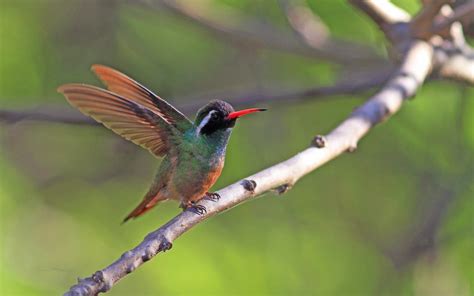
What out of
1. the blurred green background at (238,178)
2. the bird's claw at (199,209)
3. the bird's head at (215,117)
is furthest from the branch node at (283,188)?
the blurred green background at (238,178)

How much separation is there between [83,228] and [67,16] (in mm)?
1876

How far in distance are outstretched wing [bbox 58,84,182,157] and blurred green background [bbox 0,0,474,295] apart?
1.22 meters

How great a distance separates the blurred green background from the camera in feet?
16.7

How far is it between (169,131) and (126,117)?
0.23 metres

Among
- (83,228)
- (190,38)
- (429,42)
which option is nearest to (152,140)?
(429,42)

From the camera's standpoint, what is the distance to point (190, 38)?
21.0 ft

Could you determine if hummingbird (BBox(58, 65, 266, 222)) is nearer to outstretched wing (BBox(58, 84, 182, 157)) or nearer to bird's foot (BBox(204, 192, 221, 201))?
outstretched wing (BBox(58, 84, 182, 157))

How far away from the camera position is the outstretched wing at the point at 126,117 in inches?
122

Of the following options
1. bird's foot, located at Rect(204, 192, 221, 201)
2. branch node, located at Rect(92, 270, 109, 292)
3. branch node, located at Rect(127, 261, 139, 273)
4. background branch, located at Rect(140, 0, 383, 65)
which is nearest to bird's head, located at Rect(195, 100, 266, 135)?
bird's foot, located at Rect(204, 192, 221, 201)

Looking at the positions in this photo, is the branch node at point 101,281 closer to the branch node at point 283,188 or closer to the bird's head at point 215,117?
the branch node at point 283,188

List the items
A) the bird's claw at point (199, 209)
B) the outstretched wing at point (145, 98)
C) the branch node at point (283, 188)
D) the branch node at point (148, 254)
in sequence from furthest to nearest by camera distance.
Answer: the outstretched wing at point (145, 98) < the branch node at point (283, 188) < the bird's claw at point (199, 209) < the branch node at point (148, 254)

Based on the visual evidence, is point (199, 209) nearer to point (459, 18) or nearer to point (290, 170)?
point (290, 170)

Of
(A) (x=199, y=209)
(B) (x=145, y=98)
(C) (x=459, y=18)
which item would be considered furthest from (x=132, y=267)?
(C) (x=459, y=18)

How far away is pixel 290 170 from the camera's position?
2.82m
